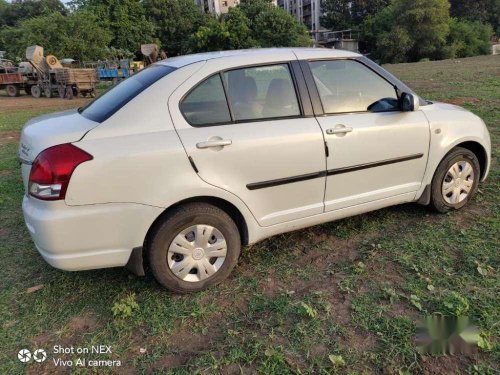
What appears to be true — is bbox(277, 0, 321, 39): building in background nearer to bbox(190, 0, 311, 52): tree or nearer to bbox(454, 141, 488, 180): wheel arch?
bbox(190, 0, 311, 52): tree

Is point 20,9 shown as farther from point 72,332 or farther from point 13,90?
point 72,332

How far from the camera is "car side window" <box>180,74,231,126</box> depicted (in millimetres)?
2799

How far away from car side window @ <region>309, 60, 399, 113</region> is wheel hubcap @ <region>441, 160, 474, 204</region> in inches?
37.2

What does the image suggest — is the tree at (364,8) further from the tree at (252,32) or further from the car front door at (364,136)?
the car front door at (364,136)

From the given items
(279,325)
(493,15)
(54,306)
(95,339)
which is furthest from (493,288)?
(493,15)

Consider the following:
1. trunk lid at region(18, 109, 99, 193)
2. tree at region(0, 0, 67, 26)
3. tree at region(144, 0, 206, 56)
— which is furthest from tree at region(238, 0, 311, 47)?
trunk lid at region(18, 109, 99, 193)

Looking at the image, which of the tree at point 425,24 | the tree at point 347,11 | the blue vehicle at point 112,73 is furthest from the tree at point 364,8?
the blue vehicle at point 112,73

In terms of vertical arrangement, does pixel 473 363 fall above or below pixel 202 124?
below

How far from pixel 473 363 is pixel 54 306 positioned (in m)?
2.63

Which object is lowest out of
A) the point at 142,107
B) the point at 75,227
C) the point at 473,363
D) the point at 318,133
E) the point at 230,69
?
the point at 473,363

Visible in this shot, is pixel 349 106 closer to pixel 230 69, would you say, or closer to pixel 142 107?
pixel 230 69

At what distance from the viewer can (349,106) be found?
3328mm

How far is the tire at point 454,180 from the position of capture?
12.5 feet

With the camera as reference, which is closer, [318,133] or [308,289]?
[308,289]
